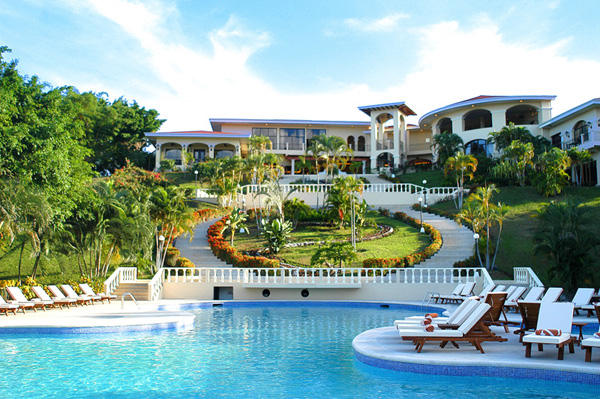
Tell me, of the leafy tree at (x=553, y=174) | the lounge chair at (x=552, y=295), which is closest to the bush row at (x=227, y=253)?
the lounge chair at (x=552, y=295)

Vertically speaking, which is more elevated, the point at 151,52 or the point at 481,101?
the point at 481,101

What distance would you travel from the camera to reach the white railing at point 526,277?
1853cm

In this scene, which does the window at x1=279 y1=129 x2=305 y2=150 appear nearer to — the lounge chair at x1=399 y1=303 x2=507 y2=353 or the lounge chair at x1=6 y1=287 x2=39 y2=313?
the lounge chair at x1=6 y1=287 x2=39 y2=313

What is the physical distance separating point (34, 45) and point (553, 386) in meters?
16.9

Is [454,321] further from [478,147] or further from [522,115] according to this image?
[522,115]

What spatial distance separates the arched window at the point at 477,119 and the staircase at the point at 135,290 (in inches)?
1439

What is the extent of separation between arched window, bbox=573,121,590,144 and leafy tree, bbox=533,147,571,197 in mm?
4710

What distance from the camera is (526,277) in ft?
64.1

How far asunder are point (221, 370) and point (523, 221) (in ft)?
75.7

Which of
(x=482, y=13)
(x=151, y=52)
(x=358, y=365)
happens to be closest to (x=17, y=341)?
(x=358, y=365)

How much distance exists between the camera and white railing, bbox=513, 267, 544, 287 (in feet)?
60.8

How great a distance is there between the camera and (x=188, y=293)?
20.8m

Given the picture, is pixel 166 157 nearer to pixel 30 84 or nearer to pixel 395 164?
pixel 395 164

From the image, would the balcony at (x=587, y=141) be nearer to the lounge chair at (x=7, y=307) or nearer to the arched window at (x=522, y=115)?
the arched window at (x=522, y=115)
